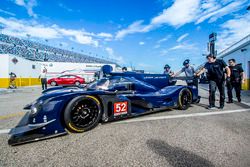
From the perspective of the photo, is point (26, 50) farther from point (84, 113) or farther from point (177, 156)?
point (177, 156)

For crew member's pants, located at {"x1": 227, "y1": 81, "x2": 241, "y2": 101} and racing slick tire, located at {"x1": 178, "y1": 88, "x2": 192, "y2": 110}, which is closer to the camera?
racing slick tire, located at {"x1": 178, "y1": 88, "x2": 192, "y2": 110}

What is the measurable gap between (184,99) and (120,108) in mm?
2190

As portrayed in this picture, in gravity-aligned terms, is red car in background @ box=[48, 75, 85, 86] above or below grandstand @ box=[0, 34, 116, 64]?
below

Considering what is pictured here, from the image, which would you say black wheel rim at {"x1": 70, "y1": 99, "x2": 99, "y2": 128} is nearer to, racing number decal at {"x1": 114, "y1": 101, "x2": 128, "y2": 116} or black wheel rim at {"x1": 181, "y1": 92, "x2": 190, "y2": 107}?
racing number decal at {"x1": 114, "y1": 101, "x2": 128, "y2": 116}

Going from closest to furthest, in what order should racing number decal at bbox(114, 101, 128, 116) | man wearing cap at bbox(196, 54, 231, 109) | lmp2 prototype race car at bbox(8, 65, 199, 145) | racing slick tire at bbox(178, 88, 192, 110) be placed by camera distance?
1. lmp2 prototype race car at bbox(8, 65, 199, 145)
2. racing number decal at bbox(114, 101, 128, 116)
3. racing slick tire at bbox(178, 88, 192, 110)
4. man wearing cap at bbox(196, 54, 231, 109)

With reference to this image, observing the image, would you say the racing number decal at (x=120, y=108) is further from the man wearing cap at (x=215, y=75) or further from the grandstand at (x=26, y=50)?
the grandstand at (x=26, y=50)

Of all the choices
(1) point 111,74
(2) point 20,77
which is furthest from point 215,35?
(2) point 20,77

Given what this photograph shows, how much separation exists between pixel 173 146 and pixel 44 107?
6.63 ft

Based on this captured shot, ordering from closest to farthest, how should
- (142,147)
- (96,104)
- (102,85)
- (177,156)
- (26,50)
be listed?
(177,156), (142,147), (96,104), (102,85), (26,50)

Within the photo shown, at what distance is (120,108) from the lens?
3066 millimetres

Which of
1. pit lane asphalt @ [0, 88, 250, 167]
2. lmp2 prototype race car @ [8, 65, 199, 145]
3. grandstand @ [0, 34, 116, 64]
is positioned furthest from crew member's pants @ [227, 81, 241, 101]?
grandstand @ [0, 34, 116, 64]

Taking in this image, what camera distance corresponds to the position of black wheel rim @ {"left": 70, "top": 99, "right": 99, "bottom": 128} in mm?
2580

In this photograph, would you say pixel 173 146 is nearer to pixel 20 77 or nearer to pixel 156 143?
pixel 156 143

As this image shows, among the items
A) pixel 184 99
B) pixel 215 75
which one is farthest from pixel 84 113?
pixel 215 75
